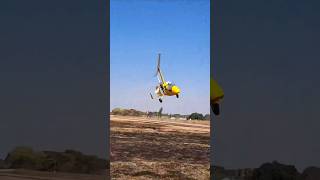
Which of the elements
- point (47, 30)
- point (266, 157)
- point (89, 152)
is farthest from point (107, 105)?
point (266, 157)

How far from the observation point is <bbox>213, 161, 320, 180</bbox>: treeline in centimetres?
538

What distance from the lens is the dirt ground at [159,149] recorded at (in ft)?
27.3

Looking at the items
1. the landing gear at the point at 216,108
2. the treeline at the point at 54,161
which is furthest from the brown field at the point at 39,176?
the landing gear at the point at 216,108

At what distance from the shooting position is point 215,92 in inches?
240

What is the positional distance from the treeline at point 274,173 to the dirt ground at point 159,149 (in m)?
1.88

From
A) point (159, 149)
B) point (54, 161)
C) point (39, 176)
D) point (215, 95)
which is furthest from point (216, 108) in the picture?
point (159, 149)

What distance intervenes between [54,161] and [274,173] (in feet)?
10.5

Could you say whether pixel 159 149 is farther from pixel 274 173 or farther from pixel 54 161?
pixel 274 173

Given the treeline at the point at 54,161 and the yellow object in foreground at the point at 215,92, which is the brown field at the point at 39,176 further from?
the yellow object in foreground at the point at 215,92

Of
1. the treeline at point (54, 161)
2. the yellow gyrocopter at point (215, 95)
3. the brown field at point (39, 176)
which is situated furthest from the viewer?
the treeline at point (54, 161)

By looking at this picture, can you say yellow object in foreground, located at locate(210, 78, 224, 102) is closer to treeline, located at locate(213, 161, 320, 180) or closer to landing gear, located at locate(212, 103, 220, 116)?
landing gear, located at locate(212, 103, 220, 116)

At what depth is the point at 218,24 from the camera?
19.5 ft

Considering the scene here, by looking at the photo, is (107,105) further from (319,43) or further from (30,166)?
(319,43)

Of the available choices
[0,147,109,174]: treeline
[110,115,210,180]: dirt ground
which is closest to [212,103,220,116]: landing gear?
[0,147,109,174]: treeline
